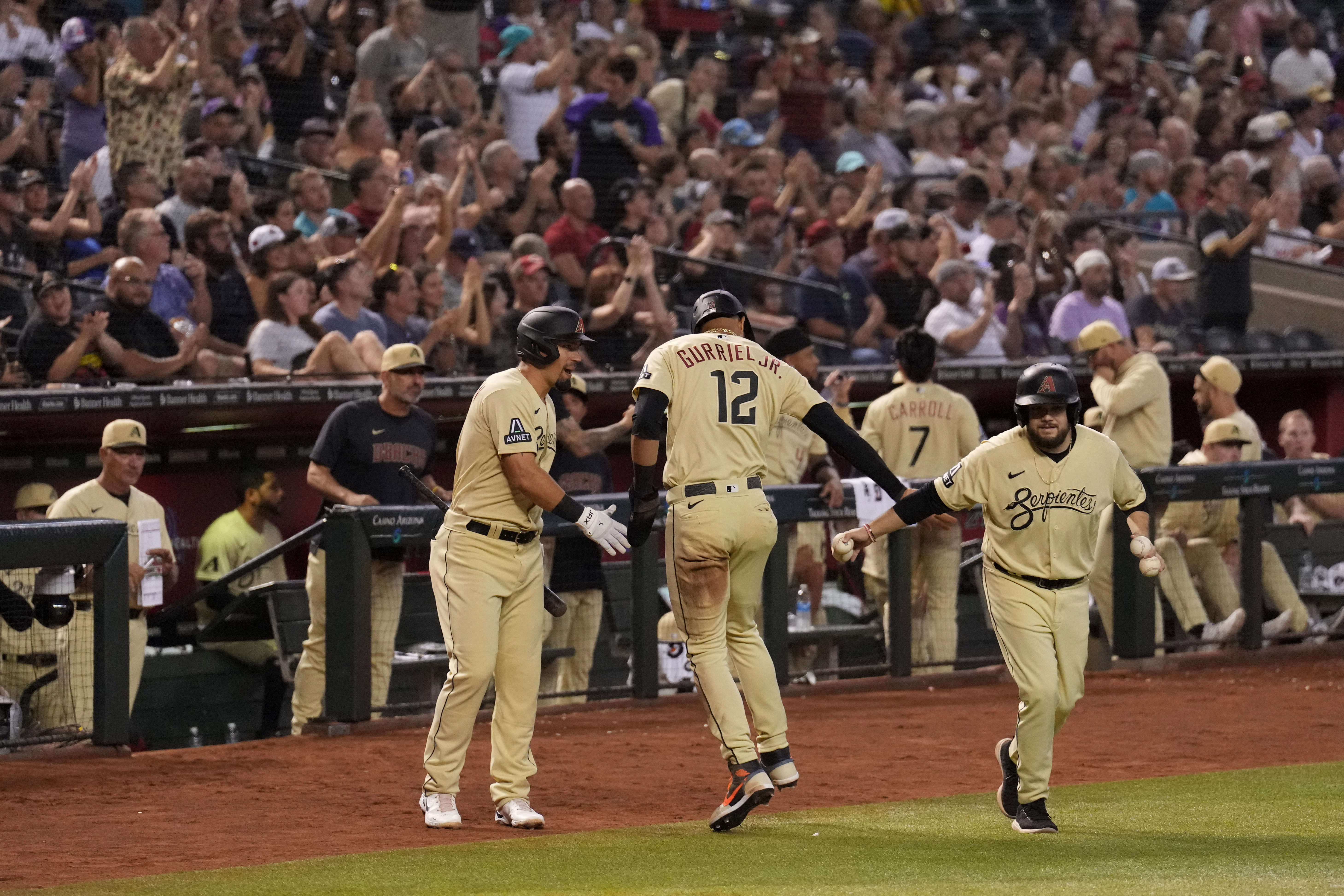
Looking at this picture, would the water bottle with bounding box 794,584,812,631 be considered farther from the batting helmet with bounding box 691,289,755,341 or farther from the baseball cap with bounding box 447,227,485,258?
the batting helmet with bounding box 691,289,755,341

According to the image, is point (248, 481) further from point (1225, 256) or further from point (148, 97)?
point (1225, 256)

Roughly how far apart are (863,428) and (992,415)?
372 centimetres

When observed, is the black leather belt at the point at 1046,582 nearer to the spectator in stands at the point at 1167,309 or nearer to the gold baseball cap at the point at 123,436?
→ the gold baseball cap at the point at 123,436

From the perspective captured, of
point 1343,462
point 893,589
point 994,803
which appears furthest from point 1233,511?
point 994,803

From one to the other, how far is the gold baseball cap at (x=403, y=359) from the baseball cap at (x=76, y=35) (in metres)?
4.39

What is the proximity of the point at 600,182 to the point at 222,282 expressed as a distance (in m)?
3.82

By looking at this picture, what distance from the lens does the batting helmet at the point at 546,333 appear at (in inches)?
263

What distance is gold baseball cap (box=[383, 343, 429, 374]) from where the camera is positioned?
30.6 feet

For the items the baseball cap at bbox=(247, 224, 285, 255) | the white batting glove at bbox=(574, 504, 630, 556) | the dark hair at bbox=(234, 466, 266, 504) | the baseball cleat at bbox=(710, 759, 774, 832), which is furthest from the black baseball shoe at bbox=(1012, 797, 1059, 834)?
the baseball cap at bbox=(247, 224, 285, 255)

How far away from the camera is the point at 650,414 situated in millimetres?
6652

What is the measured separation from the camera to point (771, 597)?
10148 mm

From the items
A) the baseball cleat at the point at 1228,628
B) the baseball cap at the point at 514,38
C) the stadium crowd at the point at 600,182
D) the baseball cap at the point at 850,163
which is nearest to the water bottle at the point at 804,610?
the stadium crowd at the point at 600,182

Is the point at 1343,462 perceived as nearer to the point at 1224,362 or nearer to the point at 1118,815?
the point at 1224,362

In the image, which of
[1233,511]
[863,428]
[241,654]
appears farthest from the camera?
[1233,511]
